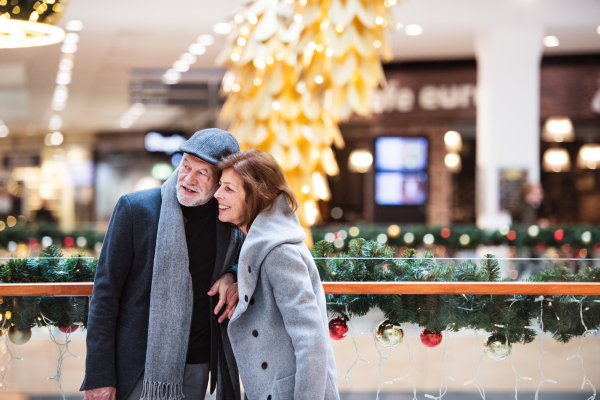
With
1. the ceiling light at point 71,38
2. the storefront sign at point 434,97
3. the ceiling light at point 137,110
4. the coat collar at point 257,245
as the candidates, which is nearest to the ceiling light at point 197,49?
the ceiling light at point 71,38

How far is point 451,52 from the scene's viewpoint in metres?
9.60

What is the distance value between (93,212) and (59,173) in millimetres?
1352

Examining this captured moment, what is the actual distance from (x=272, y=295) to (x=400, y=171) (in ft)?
31.8

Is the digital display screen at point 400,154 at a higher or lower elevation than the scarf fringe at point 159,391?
higher

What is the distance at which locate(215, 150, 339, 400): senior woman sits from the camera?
1617 mm

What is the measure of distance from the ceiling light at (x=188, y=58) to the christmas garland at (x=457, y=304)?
25.6 ft

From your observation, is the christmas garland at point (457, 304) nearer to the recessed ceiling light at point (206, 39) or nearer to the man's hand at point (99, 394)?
the man's hand at point (99, 394)

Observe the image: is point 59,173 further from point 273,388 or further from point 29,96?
point 273,388

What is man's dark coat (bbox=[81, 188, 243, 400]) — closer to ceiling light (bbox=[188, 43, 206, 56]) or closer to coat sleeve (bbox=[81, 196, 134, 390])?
coat sleeve (bbox=[81, 196, 134, 390])

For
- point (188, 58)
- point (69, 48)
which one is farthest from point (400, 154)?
point (69, 48)

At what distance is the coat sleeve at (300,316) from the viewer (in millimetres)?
1593

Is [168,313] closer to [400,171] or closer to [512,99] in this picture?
[512,99]

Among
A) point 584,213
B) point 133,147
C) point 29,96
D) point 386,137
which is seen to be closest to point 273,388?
point 386,137

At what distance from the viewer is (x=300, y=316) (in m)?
1.62
